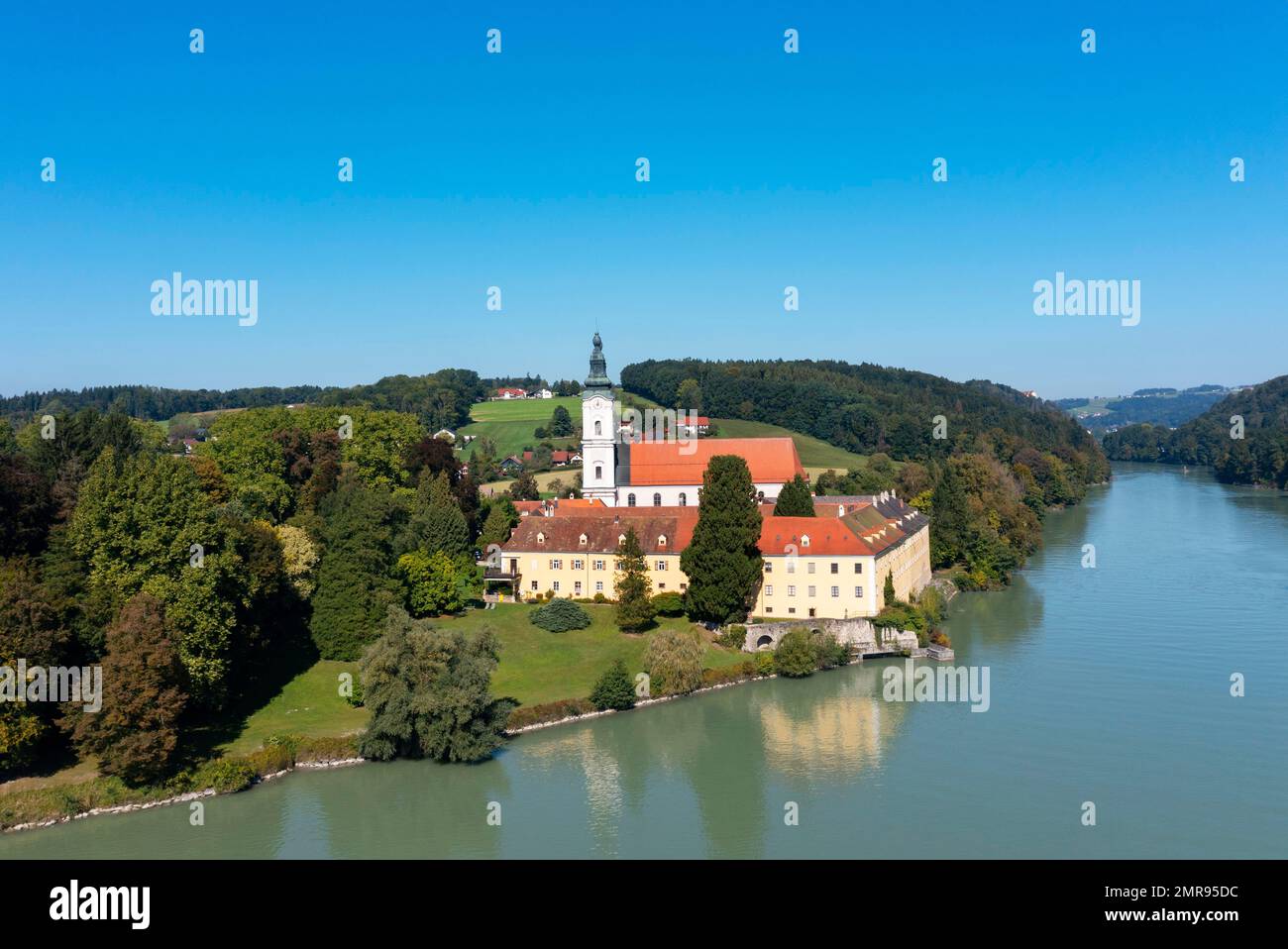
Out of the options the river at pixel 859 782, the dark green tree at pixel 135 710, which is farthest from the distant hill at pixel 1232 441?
the dark green tree at pixel 135 710

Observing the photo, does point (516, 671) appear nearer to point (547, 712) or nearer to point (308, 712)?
point (547, 712)

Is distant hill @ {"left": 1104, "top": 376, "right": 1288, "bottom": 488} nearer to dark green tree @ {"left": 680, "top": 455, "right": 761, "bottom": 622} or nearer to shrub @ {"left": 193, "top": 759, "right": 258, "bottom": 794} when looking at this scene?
dark green tree @ {"left": 680, "top": 455, "right": 761, "bottom": 622}

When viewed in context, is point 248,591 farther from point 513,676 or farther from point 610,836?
point 610,836

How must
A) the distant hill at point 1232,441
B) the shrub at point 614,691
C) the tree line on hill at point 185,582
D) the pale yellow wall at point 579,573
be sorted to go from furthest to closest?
the distant hill at point 1232,441 < the pale yellow wall at point 579,573 < the shrub at point 614,691 < the tree line on hill at point 185,582

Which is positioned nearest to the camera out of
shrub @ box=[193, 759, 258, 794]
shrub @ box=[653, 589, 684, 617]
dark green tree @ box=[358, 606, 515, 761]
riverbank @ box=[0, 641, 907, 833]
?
riverbank @ box=[0, 641, 907, 833]

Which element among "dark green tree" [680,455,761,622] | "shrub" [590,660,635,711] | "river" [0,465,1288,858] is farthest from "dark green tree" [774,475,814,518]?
"shrub" [590,660,635,711]

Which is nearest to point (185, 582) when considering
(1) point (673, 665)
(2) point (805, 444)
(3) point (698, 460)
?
(1) point (673, 665)

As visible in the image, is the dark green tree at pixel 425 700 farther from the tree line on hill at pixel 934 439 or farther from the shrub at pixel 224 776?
the tree line on hill at pixel 934 439
